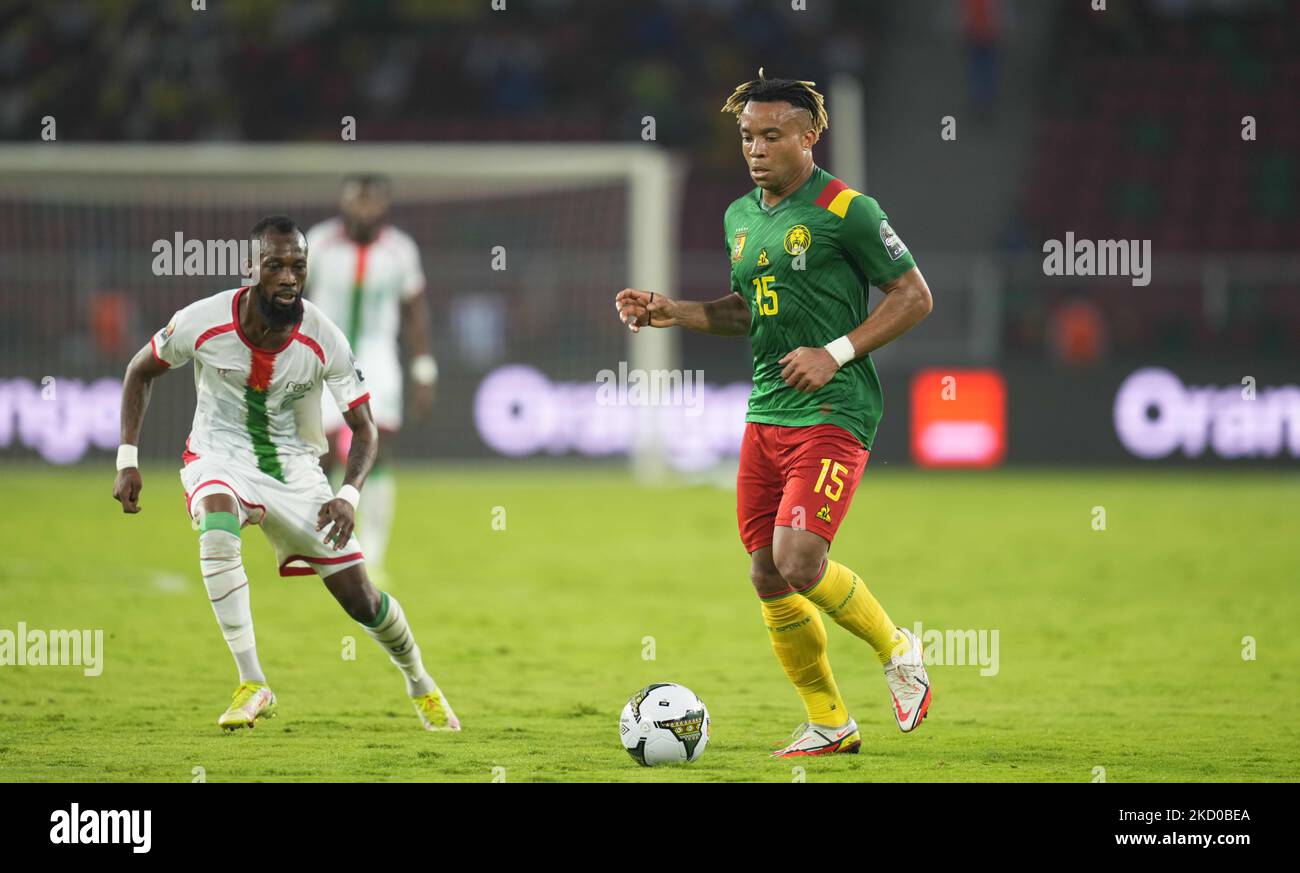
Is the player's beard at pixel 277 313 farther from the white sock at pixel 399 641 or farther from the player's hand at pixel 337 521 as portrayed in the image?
the white sock at pixel 399 641

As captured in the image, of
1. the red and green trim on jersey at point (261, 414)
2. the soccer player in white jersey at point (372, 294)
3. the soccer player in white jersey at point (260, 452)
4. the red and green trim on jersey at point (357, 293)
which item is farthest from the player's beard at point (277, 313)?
the red and green trim on jersey at point (357, 293)

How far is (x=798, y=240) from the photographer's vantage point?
20.2 ft

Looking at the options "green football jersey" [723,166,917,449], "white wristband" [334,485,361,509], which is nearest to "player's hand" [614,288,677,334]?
"green football jersey" [723,166,917,449]

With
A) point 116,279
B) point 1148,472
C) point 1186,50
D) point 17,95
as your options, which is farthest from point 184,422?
point 1186,50

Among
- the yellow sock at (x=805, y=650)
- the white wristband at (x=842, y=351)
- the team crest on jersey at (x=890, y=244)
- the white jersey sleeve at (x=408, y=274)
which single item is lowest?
the yellow sock at (x=805, y=650)

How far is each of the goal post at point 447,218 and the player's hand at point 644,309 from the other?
37.1 ft

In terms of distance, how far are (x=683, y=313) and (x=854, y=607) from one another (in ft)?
4.08

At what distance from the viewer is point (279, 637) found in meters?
9.30

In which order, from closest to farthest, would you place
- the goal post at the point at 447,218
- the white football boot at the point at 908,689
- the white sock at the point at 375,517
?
1. the white football boot at the point at 908,689
2. the white sock at the point at 375,517
3. the goal post at the point at 447,218

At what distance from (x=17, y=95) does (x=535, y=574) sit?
51.7 feet

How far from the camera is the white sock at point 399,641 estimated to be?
656 centimetres

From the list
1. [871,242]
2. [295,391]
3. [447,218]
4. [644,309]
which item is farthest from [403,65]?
[871,242]

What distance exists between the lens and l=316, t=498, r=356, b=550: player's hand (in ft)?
20.5
